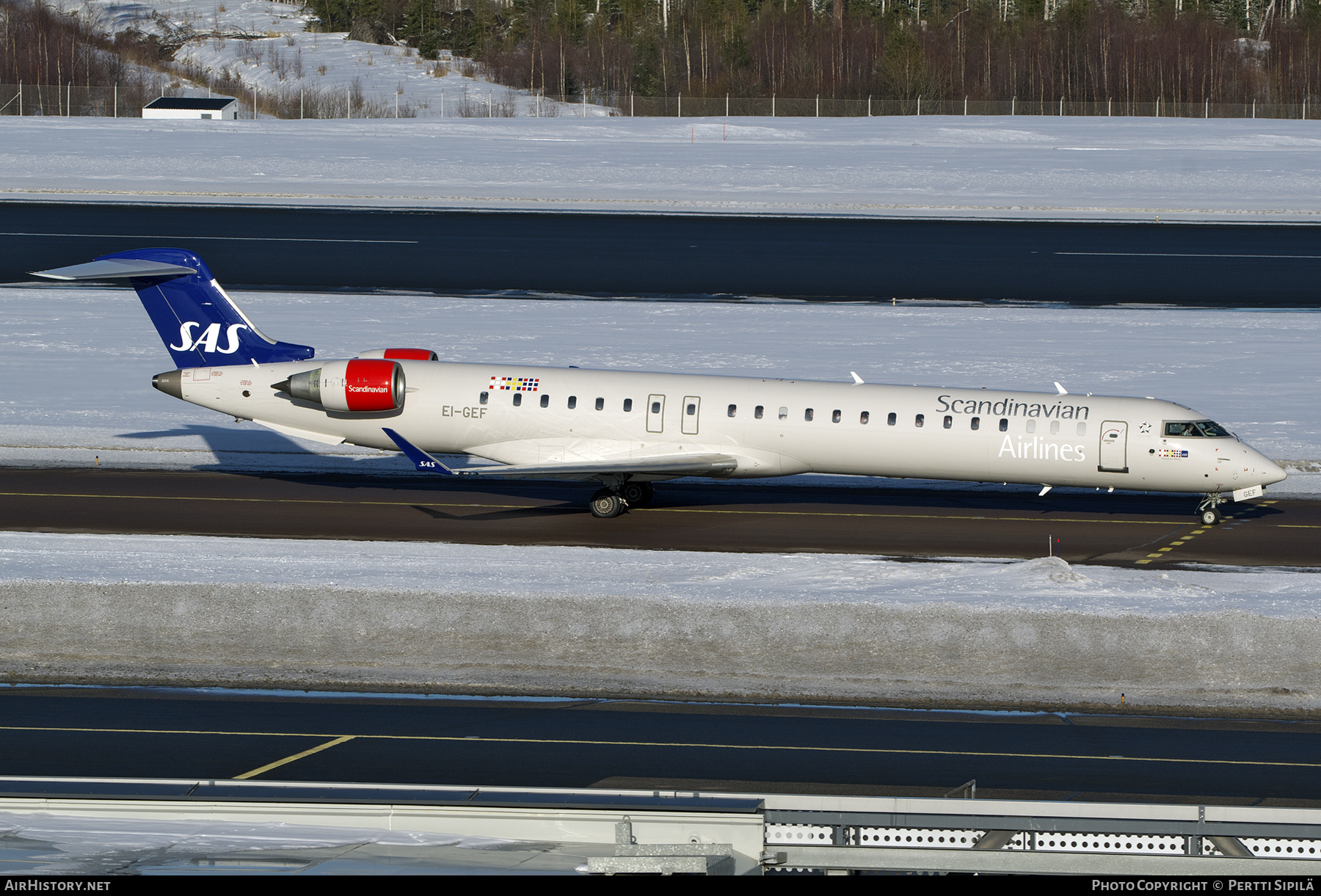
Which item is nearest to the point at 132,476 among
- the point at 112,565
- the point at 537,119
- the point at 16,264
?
the point at 112,565

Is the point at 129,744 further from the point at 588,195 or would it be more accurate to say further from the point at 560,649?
the point at 588,195

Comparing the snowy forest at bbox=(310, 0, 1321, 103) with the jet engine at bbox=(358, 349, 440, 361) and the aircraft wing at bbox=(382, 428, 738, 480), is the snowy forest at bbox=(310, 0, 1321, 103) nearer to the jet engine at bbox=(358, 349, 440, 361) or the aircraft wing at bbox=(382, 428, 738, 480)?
the jet engine at bbox=(358, 349, 440, 361)

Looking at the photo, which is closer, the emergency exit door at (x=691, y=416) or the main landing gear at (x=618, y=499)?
the emergency exit door at (x=691, y=416)

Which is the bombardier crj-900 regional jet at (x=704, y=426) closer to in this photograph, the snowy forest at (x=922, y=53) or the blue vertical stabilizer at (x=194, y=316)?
the blue vertical stabilizer at (x=194, y=316)

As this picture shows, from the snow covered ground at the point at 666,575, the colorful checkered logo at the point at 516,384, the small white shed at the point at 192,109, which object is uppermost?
the small white shed at the point at 192,109

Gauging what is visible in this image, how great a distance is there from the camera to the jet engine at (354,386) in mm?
30141

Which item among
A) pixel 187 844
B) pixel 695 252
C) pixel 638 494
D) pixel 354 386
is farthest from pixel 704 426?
pixel 695 252

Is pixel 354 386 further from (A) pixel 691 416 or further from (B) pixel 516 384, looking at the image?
(A) pixel 691 416

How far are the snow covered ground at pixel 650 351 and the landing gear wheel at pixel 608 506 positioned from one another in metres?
5.85

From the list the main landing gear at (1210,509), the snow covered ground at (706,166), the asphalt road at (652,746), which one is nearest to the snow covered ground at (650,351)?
the main landing gear at (1210,509)

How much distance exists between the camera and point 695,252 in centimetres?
6700

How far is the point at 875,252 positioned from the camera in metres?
67.3

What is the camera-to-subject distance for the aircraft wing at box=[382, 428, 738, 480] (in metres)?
29.3

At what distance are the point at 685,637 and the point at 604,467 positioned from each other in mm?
8237
